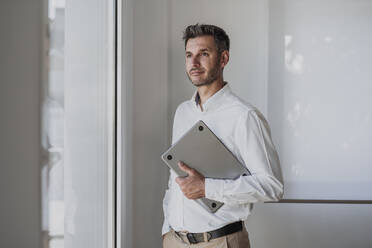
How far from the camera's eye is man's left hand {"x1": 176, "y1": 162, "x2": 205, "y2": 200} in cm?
149

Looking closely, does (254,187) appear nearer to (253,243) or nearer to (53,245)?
(53,245)

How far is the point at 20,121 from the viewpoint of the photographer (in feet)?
1.66

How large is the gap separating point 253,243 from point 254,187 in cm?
107

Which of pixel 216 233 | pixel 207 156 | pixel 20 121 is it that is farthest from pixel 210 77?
pixel 20 121

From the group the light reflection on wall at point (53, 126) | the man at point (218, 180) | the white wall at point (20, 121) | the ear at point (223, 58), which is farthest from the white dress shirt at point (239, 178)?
the white wall at point (20, 121)

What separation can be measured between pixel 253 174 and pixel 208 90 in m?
0.40

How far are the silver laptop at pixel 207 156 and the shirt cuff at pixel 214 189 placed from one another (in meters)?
0.04

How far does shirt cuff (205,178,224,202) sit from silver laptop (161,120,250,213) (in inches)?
1.7

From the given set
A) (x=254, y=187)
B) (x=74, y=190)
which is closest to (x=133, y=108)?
(x=254, y=187)

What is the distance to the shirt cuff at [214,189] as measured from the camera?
144 centimetres

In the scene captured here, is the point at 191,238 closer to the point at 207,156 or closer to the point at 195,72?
the point at 207,156

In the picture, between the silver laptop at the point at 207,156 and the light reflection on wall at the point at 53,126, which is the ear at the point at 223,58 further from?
the light reflection on wall at the point at 53,126

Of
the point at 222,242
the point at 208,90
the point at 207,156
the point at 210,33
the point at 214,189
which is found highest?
the point at 210,33

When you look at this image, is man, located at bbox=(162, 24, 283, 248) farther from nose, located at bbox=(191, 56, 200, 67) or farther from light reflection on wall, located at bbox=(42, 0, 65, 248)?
light reflection on wall, located at bbox=(42, 0, 65, 248)
